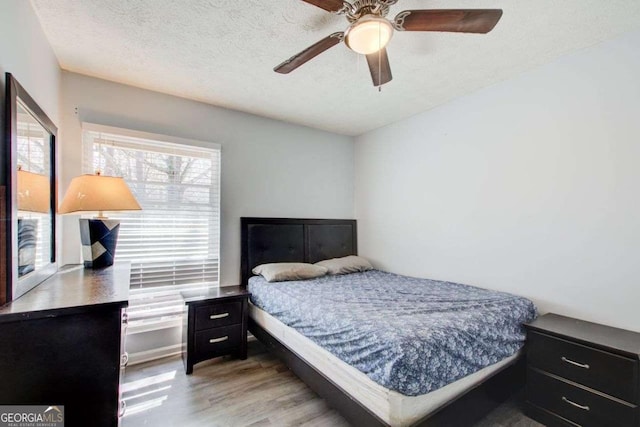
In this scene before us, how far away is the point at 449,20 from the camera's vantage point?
145 cm

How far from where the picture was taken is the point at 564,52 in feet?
7.16

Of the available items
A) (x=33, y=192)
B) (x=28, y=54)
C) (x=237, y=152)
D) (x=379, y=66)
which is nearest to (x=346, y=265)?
(x=237, y=152)

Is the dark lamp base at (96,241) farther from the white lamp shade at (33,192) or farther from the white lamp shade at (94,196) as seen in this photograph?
the white lamp shade at (33,192)

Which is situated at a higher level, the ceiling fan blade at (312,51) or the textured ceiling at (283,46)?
the textured ceiling at (283,46)

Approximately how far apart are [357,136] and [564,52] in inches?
95.3

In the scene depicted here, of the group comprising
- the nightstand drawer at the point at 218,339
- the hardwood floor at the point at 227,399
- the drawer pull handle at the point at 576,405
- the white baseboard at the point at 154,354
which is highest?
the nightstand drawer at the point at 218,339

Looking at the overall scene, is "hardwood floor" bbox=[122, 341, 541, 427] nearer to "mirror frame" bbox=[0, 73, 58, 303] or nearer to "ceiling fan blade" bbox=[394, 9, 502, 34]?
"mirror frame" bbox=[0, 73, 58, 303]

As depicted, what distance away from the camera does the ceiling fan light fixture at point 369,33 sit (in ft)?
4.78

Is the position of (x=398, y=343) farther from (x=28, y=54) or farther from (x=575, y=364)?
(x=28, y=54)

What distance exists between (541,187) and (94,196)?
132 inches

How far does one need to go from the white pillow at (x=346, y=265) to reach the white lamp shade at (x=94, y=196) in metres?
2.10

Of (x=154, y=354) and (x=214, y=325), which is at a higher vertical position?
(x=214, y=325)

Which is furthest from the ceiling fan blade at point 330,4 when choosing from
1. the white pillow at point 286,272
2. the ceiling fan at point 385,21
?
the white pillow at point 286,272

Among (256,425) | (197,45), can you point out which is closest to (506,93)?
(197,45)
